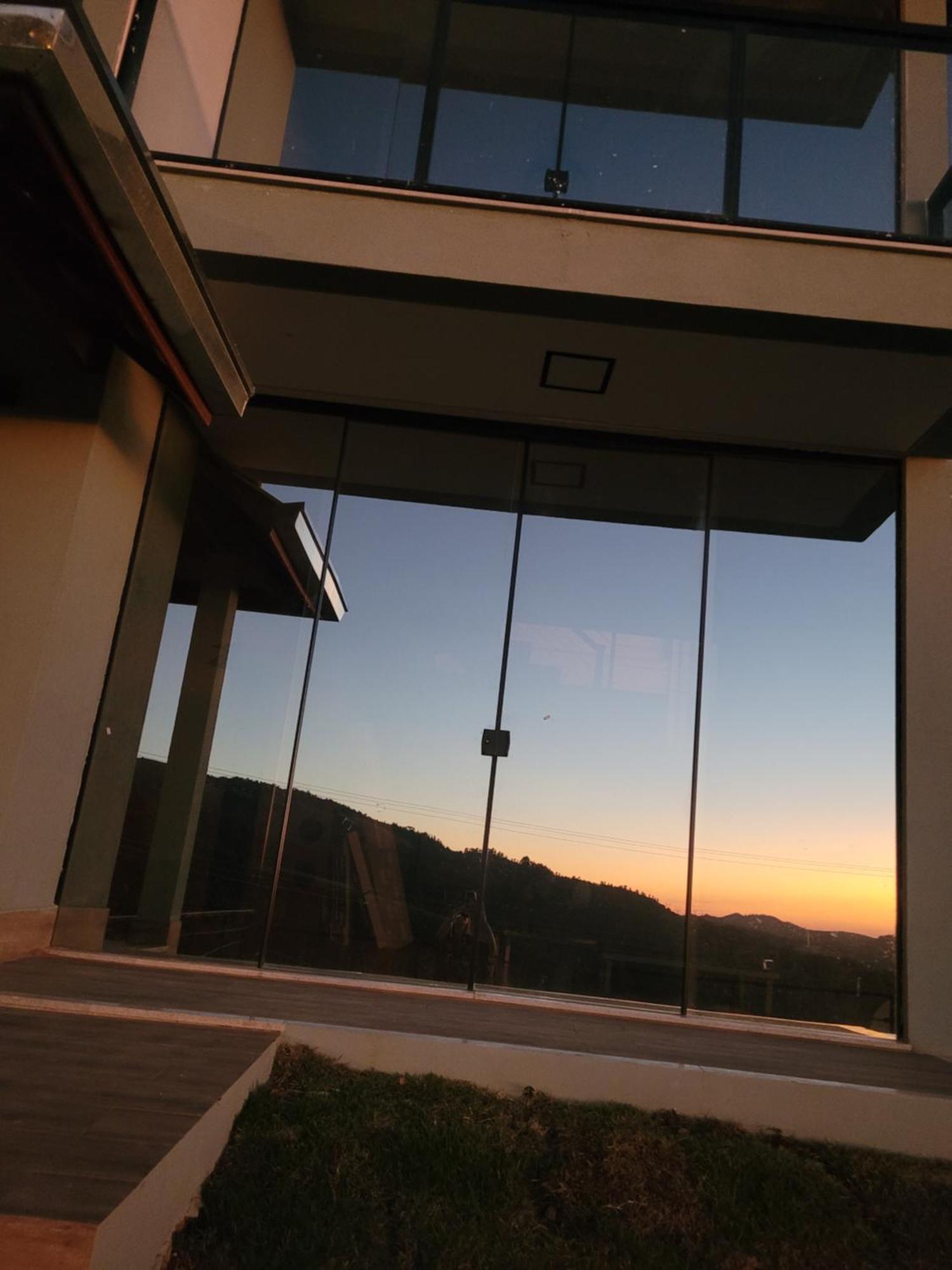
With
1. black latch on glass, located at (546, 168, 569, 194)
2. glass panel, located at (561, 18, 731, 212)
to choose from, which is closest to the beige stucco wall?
black latch on glass, located at (546, 168, 569, 194)

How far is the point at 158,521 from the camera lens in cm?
447

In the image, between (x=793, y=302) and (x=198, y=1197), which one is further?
(x=793, y=302)

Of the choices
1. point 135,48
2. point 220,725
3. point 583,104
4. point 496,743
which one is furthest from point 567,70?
point 220,725

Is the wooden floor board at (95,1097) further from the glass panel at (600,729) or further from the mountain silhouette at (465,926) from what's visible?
the glass panel at (600,729)

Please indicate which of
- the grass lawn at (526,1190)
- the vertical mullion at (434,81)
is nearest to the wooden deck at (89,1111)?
the grass lawn at (526,1190)

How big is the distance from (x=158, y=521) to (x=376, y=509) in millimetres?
1098

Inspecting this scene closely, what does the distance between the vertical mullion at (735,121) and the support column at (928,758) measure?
1710 mm

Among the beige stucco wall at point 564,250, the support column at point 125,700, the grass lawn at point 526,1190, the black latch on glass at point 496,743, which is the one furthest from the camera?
the black latch on glass at point 496,743

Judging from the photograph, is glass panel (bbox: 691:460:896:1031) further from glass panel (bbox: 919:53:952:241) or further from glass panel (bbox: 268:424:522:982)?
glass panel (bbox: 919:53:952:241)

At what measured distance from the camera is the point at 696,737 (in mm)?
4434

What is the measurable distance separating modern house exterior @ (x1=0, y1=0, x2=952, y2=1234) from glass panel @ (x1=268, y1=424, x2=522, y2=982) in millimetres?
19

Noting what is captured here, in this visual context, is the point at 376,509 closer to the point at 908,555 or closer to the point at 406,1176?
the point at 908,555

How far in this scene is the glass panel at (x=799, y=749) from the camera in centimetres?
420

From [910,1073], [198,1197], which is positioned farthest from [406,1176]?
[910,1073]
